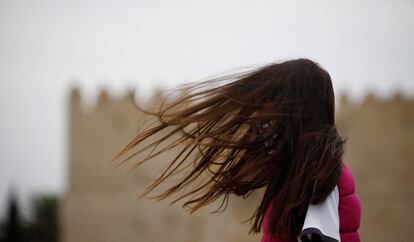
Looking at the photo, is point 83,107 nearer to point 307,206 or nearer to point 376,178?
point 376,178

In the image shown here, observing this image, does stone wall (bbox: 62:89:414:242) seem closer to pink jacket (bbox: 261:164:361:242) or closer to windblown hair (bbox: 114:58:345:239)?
windblown hair (bbox: 114:58:345:239)

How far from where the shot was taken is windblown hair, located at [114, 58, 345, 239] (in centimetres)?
236

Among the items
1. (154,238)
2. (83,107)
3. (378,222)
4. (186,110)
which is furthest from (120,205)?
(186,110)

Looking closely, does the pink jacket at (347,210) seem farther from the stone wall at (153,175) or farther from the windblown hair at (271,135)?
the stone wall at (153,175)

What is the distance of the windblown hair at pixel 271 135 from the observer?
2363 millimetres

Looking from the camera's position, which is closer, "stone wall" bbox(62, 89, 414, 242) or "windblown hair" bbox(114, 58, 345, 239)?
"windblown hair" bbox(114, 58, 345, 239)

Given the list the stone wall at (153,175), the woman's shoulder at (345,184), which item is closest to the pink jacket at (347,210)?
the woman's shoulder at (345,184)

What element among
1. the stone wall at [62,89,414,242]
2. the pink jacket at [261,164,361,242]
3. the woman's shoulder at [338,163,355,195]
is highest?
the woman's shoulder at [338,163,355,195]

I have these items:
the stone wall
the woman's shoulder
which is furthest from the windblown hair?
the stone wall

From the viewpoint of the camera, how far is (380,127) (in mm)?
26984

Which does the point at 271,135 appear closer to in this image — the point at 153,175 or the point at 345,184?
the point at 345,184

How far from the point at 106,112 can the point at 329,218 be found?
992 inches

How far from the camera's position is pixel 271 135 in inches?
96.8

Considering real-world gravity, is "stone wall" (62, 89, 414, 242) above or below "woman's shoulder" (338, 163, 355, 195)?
below
